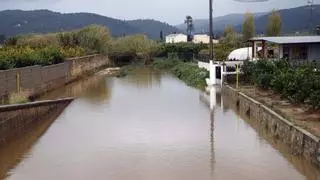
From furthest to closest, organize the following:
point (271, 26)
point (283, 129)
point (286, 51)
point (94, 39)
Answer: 1. point (271, 26)
2. point (94, 39)
3. point (286, 51)
4. point (283, 129)

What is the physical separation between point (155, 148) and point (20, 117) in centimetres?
475

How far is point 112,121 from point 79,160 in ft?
19.0

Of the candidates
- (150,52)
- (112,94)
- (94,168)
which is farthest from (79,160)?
(150,52)

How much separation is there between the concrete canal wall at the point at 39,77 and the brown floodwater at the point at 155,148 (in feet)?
7.09

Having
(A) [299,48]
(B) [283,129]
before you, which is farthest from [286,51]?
(B) [283,129]

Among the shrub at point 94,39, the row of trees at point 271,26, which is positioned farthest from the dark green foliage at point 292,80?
the row of trees at point 271,26

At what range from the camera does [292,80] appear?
1633cm

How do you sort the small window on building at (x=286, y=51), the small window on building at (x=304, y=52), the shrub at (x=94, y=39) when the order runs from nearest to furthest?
the small window on building at (x=304, y=52)
the small window on building at (x=286, y=51)
the shrub at (x=94, y=39)

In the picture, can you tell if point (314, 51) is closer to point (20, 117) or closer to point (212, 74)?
point (212, 74)

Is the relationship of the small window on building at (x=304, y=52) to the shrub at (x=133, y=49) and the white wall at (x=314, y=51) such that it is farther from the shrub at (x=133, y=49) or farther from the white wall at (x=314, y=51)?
the shrub at (x=133, y=49)

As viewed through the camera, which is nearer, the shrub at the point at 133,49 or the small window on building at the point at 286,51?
the small window on building at the point at 286,51

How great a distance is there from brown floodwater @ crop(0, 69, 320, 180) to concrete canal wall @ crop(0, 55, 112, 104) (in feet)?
7.09

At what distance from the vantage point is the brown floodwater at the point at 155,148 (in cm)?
1073

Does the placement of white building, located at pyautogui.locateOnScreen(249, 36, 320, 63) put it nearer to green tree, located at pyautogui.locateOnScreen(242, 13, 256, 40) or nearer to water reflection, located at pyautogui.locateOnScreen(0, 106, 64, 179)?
water reflection, located at pyautogui.locateOnScreen(0, 106, 64, 179)
